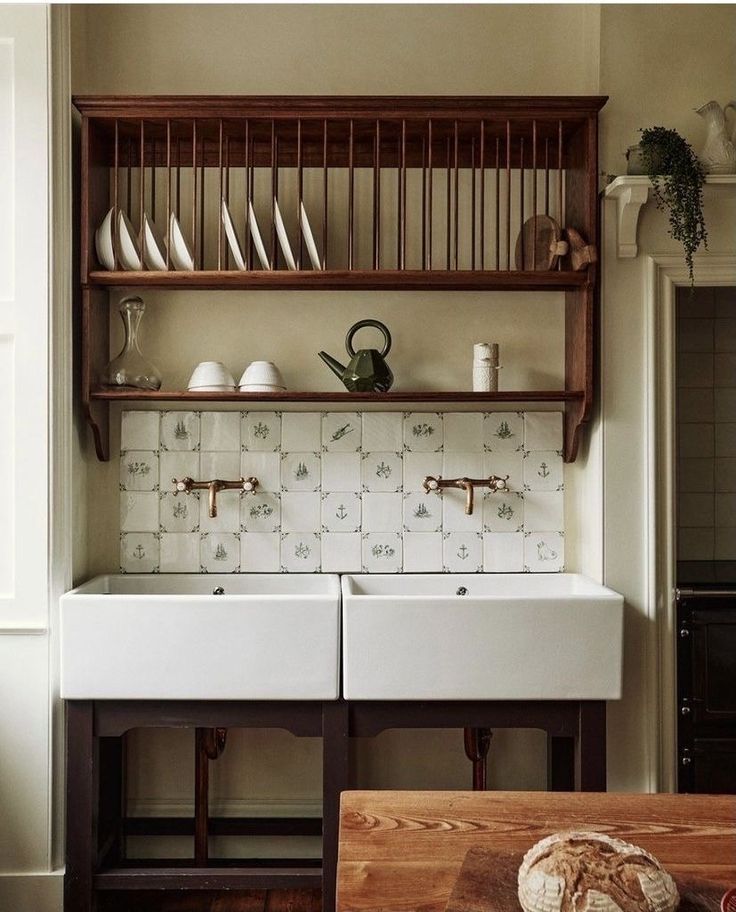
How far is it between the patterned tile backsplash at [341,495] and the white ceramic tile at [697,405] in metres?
0.89

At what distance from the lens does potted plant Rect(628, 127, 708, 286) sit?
2.27 metres

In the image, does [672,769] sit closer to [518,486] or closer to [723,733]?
[723,733]

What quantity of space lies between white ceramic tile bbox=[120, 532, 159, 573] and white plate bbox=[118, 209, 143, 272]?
0.84 m

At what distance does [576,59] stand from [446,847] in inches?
94.9

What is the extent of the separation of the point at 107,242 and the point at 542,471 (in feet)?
4.92

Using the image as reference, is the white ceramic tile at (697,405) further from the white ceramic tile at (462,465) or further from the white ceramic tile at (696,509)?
the white ceramic tile at (462,465)

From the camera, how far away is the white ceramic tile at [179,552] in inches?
102

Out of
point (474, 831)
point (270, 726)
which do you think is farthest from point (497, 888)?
point (270, 726)

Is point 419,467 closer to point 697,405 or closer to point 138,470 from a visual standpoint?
point 138,470

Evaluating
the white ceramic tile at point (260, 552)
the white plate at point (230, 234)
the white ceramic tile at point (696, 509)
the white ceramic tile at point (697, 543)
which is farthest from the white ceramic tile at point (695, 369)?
the white plate at point (230, 234)

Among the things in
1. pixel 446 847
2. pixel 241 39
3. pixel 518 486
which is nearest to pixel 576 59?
pixel 241 39

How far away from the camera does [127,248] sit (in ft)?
7.66

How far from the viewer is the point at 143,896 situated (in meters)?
2.42

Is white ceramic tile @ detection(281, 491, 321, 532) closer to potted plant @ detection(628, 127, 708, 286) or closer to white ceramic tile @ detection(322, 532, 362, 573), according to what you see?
white ceramic tile @ detection(322, 532, 362, 573)
